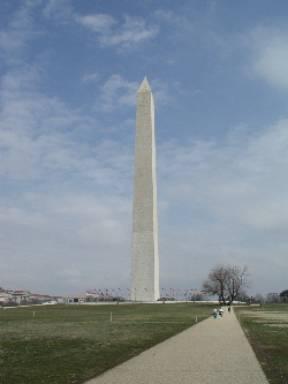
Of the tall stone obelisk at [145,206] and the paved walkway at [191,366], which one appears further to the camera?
the tall stone obelisk at [145,206]

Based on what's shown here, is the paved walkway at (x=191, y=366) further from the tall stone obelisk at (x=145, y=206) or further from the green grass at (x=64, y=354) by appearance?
the tall stone obelisk at (x=145, y=206)

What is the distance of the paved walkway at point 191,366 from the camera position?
9633 millimetres

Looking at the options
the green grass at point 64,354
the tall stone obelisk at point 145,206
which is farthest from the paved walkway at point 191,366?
the tall stone obelisk at point 145,206

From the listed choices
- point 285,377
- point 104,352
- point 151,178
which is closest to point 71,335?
point 104,352

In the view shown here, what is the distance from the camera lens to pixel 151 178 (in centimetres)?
5931

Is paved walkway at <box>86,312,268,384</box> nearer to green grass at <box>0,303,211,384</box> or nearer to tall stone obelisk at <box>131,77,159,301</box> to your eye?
green grass at <box>0,303,211,384</box>

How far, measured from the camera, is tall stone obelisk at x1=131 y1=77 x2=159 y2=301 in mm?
59562

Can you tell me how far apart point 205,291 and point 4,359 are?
68.2m

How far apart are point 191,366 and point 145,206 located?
4858cm

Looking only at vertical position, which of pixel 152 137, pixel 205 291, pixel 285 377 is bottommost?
pixel 285 377

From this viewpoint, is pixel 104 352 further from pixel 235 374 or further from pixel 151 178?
pixel 151 178

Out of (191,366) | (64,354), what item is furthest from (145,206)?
(191,366)

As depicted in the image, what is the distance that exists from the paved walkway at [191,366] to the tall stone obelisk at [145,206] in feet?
141

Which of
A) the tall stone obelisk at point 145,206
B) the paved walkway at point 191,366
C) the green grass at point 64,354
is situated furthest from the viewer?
the tall stone obelisk at point 145,206
